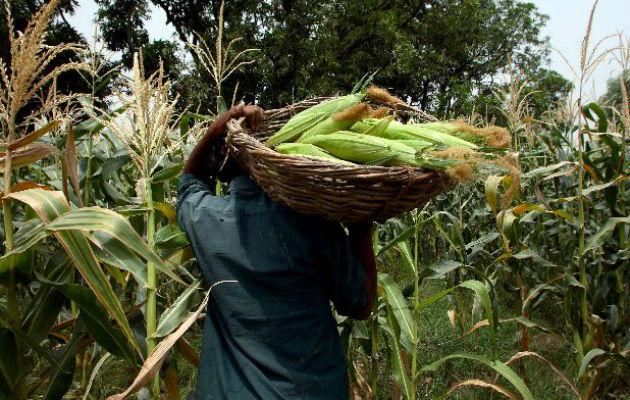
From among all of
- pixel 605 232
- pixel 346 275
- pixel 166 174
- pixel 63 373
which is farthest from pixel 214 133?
pixel 605 232

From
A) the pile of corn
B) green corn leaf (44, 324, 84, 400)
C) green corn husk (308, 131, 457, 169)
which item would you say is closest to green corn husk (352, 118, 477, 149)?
the pile of corn

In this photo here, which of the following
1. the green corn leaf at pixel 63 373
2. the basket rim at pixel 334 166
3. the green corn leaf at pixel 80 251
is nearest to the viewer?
the basket rim at pixel 334 166

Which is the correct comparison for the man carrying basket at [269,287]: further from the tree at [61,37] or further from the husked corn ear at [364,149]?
the tree at [61,37]

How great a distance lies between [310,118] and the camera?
6.10ft

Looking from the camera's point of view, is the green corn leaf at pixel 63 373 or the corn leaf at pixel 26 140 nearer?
the corn leaf at pixel 26 140

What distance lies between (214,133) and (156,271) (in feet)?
2.10

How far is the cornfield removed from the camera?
169cm

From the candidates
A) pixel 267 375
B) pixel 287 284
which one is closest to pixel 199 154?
pixel 287 284

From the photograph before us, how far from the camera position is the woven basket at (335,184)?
57.9 inches

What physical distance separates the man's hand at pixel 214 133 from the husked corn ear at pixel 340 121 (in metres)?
0.22

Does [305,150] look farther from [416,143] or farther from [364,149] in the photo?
[416,143]

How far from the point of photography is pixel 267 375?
6.14 ft

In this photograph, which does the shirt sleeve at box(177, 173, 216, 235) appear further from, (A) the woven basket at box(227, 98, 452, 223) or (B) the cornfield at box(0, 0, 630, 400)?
(A) the woven basket at box(227, 98, 452, 223)

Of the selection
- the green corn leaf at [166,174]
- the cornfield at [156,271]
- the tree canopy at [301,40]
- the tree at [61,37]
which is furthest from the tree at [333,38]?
the green corn leaf at [166,174]
